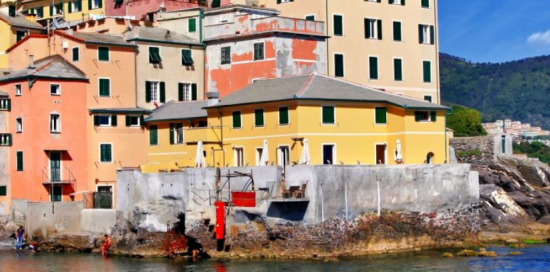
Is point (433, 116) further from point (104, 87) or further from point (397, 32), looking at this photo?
point (104, 87)

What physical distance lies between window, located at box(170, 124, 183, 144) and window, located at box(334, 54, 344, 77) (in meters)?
11.8

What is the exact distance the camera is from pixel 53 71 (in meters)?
72.9

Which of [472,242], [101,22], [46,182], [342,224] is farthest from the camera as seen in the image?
[101,22]

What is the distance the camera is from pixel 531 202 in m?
75.7

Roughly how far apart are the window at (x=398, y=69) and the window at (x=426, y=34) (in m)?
2.76

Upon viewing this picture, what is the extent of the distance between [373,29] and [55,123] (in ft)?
75.3

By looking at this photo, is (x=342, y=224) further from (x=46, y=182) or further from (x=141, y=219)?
(x=46, y=182)

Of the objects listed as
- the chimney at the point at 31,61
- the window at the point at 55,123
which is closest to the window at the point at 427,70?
the window at the point at 55,123

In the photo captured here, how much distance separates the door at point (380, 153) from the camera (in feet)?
214

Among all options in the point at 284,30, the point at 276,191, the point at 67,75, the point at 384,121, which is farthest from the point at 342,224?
the point at 67,75

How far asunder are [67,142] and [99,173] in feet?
9.30

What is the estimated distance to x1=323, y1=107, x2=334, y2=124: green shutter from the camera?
63125 millimetres

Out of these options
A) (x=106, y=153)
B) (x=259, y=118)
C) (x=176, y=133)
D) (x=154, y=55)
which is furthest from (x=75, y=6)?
(x=259, y=118)

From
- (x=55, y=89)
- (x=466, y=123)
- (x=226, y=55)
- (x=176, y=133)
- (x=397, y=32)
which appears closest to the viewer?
(x=55, y=89)
